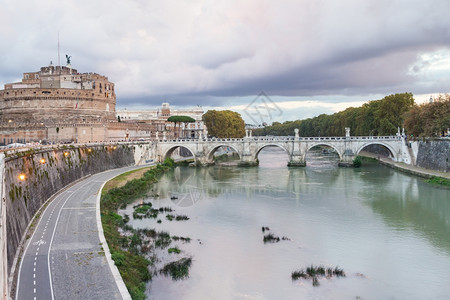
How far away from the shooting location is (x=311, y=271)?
1566 cm

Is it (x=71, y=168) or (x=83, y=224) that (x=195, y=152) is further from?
(x=83, y=224)

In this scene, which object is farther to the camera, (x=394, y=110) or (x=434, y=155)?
(x=394, y=110)

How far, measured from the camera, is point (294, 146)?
50.6 meters

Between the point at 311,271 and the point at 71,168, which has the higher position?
the point at 71,168

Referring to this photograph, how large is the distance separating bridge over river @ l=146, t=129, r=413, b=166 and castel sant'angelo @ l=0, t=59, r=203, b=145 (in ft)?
26.3

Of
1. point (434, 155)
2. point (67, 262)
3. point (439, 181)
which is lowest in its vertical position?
point (67, 262)

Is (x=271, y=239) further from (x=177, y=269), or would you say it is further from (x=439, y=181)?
(x=439, y=181)

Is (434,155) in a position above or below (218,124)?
below

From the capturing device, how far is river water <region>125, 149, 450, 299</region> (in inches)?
572

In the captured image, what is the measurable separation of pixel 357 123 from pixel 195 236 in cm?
5357

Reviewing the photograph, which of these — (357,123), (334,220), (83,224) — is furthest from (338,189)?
(357,123)

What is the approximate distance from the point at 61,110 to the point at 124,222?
4027cm

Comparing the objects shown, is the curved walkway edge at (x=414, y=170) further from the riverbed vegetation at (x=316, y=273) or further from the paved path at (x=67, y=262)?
the paved path at (x=67, y=262)

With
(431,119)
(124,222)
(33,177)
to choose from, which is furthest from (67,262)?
(431,119)
